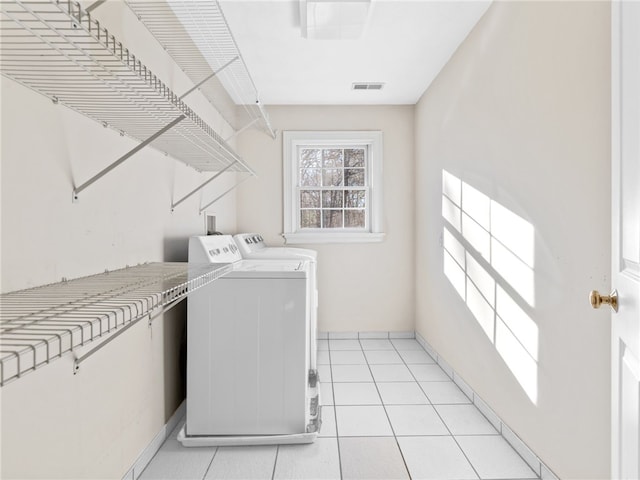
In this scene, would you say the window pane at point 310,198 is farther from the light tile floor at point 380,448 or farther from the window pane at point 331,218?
the light tile floor at point 380,448

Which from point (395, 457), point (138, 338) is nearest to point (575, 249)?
point (395, 457)

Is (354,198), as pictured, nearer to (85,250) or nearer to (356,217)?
(356,217)

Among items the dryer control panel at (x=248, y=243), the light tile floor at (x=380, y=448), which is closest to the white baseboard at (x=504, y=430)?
the light tile floor at (x=380, y=448)

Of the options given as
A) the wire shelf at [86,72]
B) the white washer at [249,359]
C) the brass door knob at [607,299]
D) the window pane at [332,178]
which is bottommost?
the white washer at [249,359]

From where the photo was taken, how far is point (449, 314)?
2.80m

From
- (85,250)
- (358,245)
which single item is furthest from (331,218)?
(85,250)

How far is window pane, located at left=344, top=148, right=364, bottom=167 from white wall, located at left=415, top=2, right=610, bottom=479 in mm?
1395

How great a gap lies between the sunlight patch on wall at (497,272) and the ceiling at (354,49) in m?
0.91

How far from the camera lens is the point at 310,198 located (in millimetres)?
3855

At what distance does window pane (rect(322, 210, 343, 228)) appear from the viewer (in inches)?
152

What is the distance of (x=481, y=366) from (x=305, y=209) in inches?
87.7

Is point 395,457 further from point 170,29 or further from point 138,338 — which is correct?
point 170,29

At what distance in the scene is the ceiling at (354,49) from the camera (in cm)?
211

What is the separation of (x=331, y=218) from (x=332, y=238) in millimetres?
255
